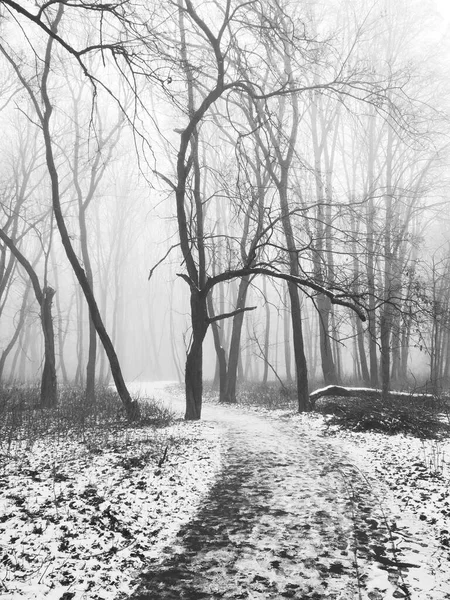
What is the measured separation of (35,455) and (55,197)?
24.1 ft

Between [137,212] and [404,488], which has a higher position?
[137,212]

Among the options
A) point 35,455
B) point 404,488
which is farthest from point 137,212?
point 404,488

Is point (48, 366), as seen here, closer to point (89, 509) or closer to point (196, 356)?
point (196, 356)

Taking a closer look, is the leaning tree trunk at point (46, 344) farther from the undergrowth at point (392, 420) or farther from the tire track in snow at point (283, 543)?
the undergrowth at point (392, 420)

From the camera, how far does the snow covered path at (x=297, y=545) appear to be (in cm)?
326

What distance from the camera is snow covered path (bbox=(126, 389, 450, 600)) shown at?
326 cm

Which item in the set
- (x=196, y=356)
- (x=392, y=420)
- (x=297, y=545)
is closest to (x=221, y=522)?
(x=297, y=545)

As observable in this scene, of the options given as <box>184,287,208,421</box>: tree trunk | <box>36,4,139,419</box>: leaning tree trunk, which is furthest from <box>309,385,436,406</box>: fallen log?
<box>36,4,139,419</box>: leaning tree trunk

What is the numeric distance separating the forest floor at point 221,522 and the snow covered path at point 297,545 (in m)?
0.01

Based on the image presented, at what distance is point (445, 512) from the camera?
4.55 m

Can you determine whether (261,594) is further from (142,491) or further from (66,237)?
(66,237)

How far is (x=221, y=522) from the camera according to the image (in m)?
4.59

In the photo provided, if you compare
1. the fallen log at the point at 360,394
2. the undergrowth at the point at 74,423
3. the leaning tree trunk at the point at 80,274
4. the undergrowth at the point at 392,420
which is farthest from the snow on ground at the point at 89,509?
the fallen log at the point at 360,394

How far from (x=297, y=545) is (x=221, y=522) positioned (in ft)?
3.12
